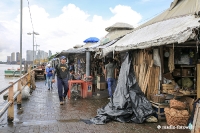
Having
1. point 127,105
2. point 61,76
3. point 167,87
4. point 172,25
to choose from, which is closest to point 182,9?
point 172,25

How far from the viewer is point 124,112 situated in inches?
264

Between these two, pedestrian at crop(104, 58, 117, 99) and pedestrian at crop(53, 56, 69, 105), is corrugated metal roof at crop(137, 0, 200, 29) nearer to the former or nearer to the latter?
pedestrian at crop(104, 58, 117, 99)

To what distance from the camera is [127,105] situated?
6.97 m

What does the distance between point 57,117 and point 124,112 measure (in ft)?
7.03

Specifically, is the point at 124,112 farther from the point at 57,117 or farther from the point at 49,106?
the point at 49,106

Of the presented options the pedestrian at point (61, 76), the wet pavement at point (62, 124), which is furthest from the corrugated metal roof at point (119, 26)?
the wet pavement at point (62, 124)

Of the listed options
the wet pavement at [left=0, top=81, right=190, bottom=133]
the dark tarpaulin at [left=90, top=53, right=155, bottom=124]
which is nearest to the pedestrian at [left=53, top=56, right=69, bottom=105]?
the wet pavement at [left=0, top=81, right=190, bottom=133]

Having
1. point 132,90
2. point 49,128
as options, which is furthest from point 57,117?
point 132,90

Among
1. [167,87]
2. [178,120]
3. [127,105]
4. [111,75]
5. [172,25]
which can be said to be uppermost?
[172,25]

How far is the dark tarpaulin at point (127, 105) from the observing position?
21.4ft

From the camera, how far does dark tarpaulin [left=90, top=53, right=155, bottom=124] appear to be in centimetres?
652

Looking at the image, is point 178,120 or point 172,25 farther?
point 172,25

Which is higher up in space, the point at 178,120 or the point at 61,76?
the point at 61,76

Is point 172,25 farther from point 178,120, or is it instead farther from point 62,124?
point 62,124
